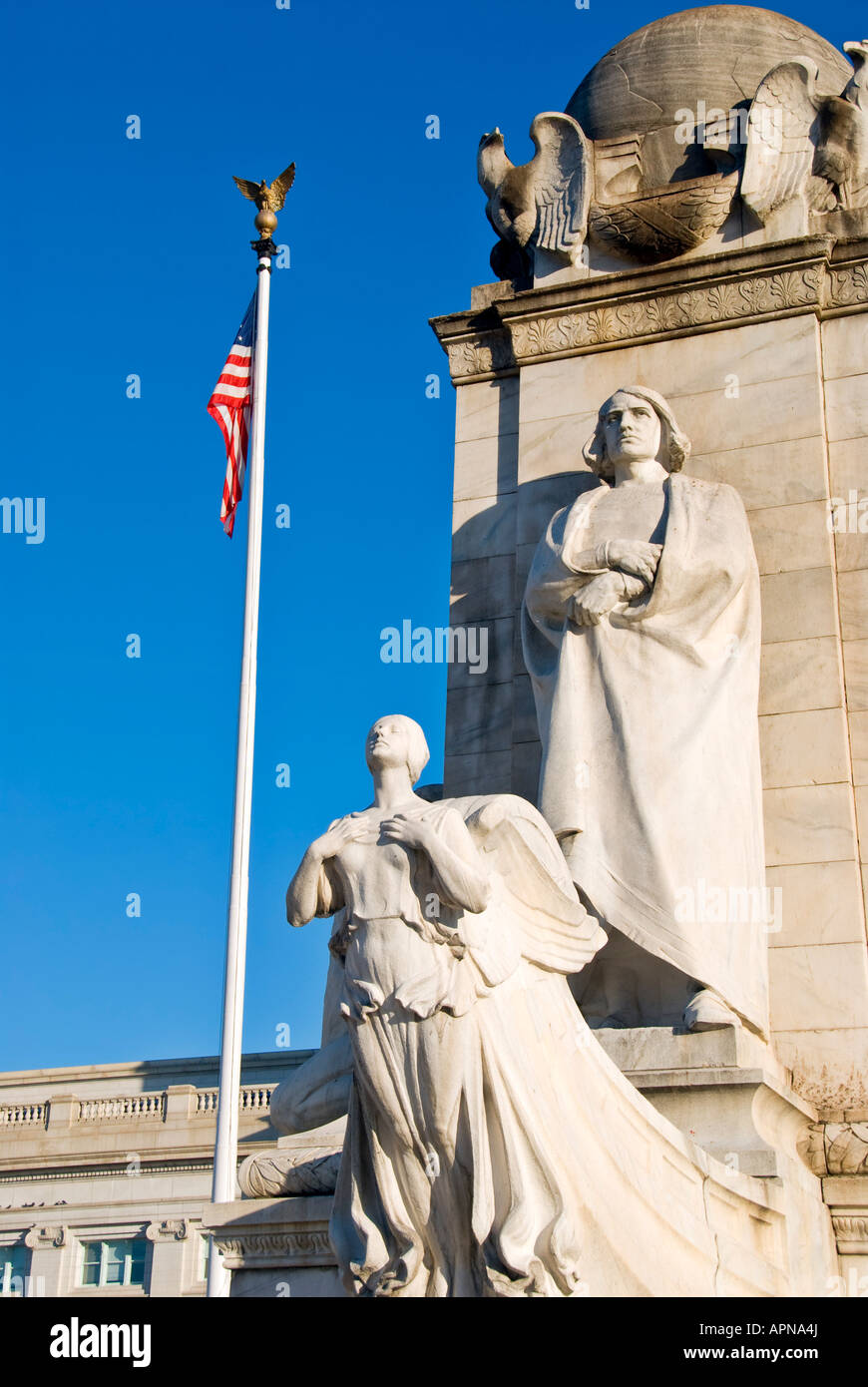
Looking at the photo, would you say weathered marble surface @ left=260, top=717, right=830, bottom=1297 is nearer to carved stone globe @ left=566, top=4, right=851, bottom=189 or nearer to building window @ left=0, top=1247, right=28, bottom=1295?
carved stone globe @ left=566, top=4, right=851, bottom=189

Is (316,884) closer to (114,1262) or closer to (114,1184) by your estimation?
(114,1184)

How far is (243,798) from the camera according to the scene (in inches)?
656

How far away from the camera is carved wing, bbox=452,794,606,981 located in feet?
24.5

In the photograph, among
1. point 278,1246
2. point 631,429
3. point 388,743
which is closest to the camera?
point 388,743

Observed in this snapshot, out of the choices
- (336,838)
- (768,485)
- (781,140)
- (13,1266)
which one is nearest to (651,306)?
(781,140)

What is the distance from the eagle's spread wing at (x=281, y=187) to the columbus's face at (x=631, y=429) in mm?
8881

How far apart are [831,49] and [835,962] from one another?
8107mm

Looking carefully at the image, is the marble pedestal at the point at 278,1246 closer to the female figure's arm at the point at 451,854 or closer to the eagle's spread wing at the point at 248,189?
the female figure's arm at the point at 451,854

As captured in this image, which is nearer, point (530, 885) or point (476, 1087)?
point (476, 1087)

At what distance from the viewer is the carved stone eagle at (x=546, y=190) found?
12.7 m

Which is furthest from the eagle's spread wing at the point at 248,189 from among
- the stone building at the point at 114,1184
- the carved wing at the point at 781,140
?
the stone building at the point at 114,1184

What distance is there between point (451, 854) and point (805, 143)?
760 cm

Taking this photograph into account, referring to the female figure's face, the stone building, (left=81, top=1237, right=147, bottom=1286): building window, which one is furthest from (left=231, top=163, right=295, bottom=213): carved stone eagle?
(left=81, top=1237, right=147, bottom=1286): building window
